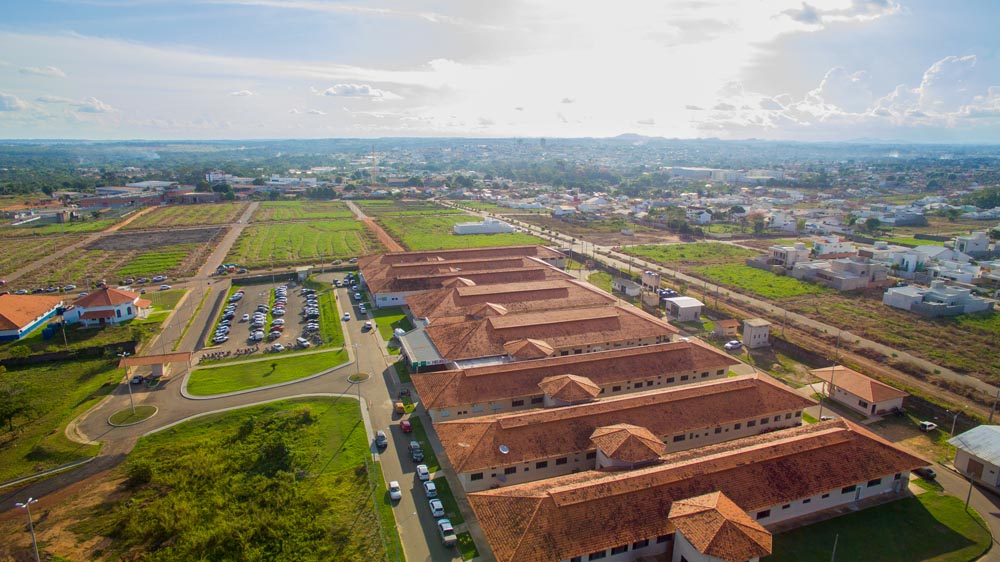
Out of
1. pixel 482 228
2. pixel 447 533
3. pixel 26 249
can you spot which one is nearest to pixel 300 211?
pixel 482 228

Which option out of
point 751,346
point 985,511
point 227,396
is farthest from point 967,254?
point 227,396

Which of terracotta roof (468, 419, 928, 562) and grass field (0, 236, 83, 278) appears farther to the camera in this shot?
grass field (0, 236, 83, 278)

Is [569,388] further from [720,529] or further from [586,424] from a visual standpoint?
[720,529]

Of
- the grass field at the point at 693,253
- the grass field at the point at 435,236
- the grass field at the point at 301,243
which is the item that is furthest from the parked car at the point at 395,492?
the grass field at the point at 435,236

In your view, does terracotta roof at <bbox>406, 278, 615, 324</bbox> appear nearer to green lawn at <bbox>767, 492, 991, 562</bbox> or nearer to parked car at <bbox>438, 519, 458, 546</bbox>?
parked car at <bbox>438, 519, 458, 546</bbox>

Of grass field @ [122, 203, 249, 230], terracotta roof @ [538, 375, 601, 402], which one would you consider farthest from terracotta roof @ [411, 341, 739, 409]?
grass field @ [122, 203, 249, 230]

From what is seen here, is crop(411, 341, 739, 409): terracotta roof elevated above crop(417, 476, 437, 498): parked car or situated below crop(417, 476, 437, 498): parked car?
above

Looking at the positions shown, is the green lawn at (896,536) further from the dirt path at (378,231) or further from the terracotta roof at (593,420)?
the dirt path at (378,231)
